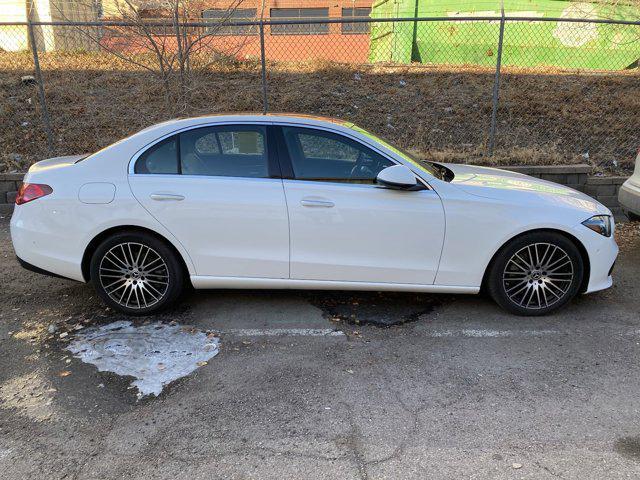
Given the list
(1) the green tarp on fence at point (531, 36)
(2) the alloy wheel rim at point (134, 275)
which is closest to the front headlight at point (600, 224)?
(2) the alloy wheel rim at point (134, 275)

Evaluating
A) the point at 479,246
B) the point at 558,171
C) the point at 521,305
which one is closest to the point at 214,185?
Answer: the point at 479,246

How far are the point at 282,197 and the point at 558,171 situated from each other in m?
4.99

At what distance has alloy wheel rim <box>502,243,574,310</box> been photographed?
4102 mm

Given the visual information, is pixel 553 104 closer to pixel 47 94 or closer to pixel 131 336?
pixel 131 336

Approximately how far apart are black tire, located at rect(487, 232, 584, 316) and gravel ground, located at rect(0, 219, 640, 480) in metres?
0.15

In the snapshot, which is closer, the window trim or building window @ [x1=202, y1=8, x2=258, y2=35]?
the window trim

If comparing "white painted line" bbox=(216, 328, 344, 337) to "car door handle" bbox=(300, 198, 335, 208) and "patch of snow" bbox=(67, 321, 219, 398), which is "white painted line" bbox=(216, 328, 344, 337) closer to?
"patch of snow" bbox=(67, 321, 219, 398)

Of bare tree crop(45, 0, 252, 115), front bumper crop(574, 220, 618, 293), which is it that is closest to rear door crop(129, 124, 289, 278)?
front bumper crop(574, 220, 618, 293)

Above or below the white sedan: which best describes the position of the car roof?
above

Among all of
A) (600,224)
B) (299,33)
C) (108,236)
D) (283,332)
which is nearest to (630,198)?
(600,224)

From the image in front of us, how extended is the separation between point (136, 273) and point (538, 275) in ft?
10.6

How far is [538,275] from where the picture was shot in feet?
13.6

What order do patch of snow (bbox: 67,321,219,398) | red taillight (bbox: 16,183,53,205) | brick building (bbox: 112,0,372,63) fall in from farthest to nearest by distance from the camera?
brick building (bbox: 112,0,372,63)
red taillight (bbox: 16,183,53,205)
patch of snow (bbox: 67,321,219,398)

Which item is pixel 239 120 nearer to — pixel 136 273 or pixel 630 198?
pixel 136 273
